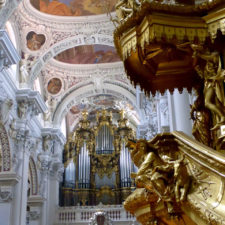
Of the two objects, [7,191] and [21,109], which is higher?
[21,109]

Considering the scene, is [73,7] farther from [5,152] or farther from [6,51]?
[5,152]

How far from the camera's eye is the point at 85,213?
1569cm

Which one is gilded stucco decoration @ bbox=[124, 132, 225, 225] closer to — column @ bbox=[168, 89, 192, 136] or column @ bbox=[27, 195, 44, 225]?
column @ bbox=[168, 89, 192, 136]

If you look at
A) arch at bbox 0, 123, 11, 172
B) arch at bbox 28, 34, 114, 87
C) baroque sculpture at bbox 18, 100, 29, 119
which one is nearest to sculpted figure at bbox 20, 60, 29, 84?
arch at bbox 28, 34, 114, 87

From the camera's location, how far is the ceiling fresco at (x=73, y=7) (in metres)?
12.2

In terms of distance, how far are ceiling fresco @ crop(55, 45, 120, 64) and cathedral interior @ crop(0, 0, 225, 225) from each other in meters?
0.04

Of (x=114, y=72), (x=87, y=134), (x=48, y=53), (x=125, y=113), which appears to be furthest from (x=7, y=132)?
(x=125, y=113)

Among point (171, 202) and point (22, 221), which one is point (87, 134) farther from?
point (171, 202)

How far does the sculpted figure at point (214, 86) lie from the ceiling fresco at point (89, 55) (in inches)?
433

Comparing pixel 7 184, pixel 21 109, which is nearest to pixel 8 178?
pixel 7 184

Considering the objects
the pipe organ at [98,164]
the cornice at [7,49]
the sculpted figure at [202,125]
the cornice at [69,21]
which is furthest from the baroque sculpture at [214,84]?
the pipe organ at [98,164]

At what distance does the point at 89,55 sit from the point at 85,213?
6106 millimetres

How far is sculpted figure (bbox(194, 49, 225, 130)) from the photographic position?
3709mm

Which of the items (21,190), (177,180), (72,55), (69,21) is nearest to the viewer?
(177,180)
